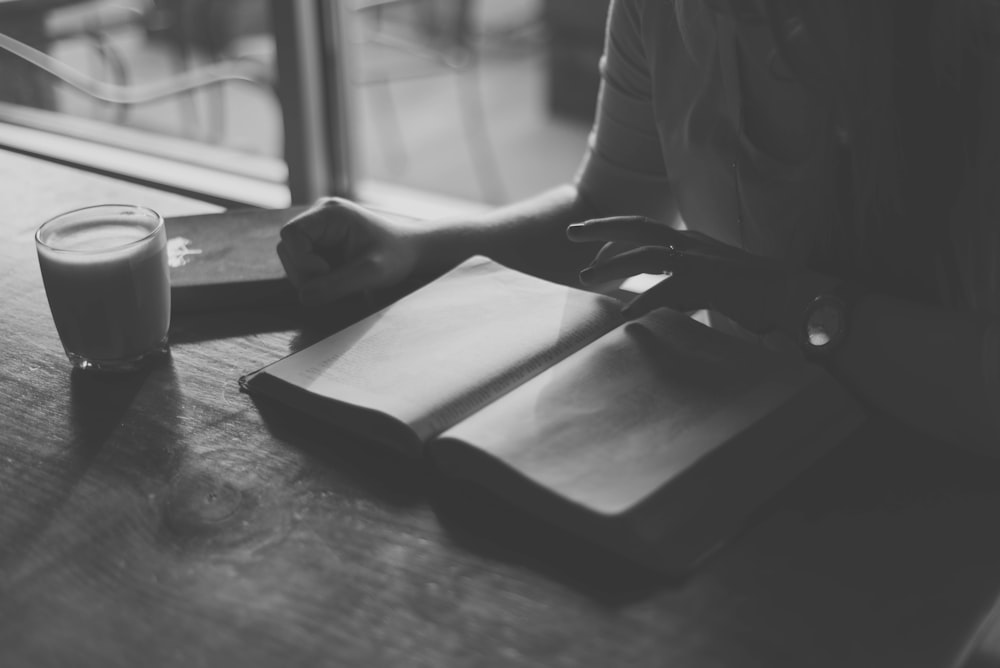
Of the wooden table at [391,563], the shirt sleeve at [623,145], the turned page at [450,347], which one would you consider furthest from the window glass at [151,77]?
the wooden table at [391,563]

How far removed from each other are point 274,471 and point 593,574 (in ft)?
0.76

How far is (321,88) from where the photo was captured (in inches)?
88.1

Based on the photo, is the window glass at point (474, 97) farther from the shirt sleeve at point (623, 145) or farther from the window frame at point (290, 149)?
the shirt sleeve at point (623, 145)

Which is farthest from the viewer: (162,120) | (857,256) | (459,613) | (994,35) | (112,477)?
(162,120)

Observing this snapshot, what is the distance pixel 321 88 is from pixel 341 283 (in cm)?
146

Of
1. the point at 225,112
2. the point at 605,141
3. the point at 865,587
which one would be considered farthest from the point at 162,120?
the point at 865,587

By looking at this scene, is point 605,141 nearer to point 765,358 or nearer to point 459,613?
point 765,358

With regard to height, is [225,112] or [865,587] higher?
[865,587]

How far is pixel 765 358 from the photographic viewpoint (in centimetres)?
72

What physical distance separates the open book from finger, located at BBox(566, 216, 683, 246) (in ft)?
0.18

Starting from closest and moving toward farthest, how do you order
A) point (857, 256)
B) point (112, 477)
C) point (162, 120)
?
point (112, 477)
point (857, 256)
point (162, 120)

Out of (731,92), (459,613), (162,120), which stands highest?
(731,92)

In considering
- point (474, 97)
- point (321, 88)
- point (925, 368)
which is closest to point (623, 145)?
point (925, 368)

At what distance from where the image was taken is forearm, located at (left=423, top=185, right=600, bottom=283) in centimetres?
99
